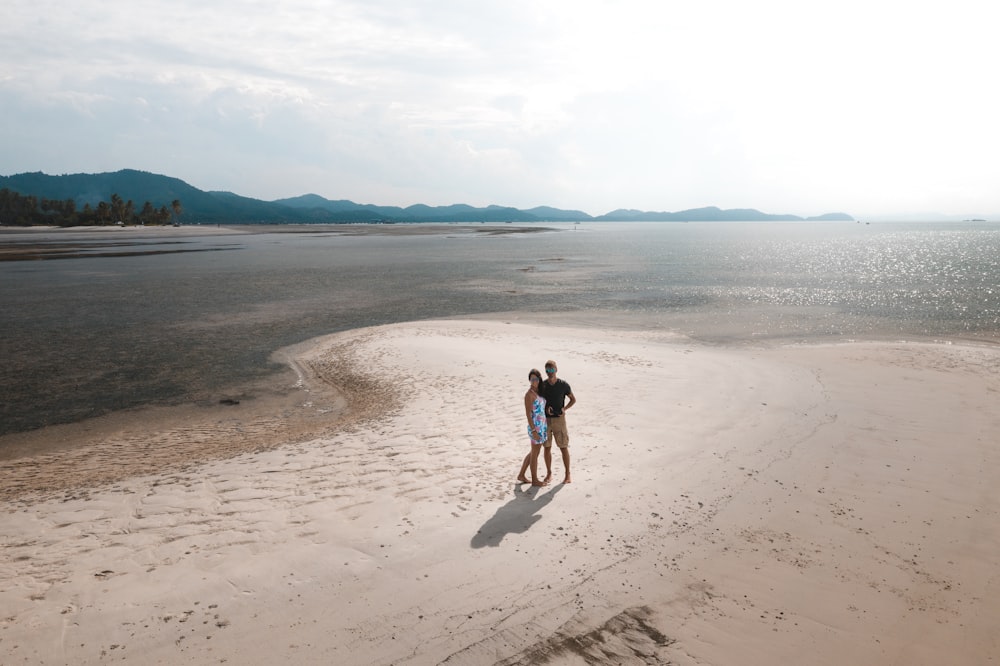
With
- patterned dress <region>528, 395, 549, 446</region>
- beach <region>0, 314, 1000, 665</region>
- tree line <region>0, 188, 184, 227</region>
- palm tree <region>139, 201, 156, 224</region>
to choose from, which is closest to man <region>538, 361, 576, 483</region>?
patterned dress <region>528, 395, 549, 446</region>

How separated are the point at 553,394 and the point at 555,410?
306 mm

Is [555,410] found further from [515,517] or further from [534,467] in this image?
[515,517]

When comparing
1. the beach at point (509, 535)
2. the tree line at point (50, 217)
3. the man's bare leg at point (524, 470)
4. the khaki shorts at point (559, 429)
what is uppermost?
the tree line at point (50, 217)

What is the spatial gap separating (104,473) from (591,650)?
10.9 metres

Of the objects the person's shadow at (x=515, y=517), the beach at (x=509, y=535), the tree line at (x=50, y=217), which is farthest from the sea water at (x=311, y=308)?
the tree line at (x=50, y=217)

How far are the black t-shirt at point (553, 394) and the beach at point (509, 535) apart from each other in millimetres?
1435

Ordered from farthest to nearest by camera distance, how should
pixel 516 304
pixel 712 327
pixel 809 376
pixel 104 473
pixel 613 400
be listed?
pixel 516 304 < pixel 712 327 < pixel 809 376 < pixel 613 400 < pixel 104 473

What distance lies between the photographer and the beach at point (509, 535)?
661 centimetres

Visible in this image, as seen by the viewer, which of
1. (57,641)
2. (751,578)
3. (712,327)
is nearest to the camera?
(57,641)

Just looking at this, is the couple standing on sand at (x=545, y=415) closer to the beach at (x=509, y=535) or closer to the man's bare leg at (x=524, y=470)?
the man's bare leg at (x=524, y=470)

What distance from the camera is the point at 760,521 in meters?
9.48

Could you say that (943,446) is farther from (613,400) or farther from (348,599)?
(348,599)

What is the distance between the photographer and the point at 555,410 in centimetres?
1034

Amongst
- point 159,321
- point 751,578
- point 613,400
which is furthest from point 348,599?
point 159,321
